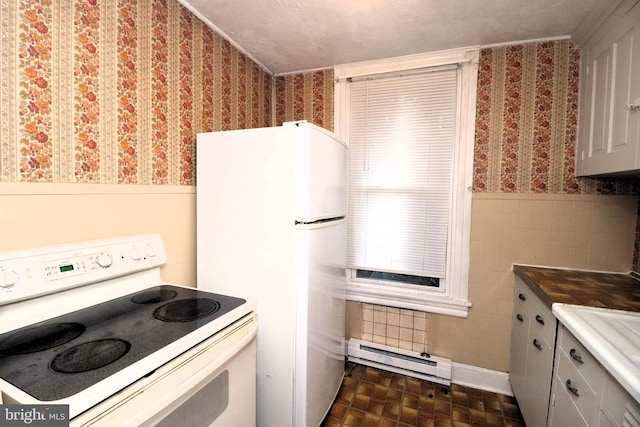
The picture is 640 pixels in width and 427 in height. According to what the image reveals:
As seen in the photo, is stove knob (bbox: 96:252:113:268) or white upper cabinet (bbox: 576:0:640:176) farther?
white upper cabinet (bbox: 576:0:640:176)

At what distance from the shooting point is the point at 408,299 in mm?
2193

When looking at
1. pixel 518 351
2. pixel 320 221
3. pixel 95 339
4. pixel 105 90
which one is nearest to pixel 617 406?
pixel 518 351

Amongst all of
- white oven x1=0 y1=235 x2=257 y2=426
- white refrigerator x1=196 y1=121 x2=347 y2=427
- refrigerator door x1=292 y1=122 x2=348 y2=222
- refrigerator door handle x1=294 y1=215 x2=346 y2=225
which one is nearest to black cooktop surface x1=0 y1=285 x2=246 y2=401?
white oven x1=0 y1=235 x2=257 y2=426

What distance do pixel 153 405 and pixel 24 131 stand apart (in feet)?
3.33

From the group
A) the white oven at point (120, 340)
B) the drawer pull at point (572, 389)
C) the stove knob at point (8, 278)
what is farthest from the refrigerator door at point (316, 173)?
the drawer pull at point (572, 389)

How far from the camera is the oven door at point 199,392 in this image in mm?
706

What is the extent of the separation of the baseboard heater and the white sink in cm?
111

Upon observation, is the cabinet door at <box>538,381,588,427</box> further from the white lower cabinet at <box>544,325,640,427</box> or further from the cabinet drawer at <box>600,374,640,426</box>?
the cabinet drawer at <box>600,374,640,426</box>

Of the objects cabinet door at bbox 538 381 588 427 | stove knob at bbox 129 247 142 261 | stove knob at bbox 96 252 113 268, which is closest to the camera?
cabinet door at bbox 538 381 588 427

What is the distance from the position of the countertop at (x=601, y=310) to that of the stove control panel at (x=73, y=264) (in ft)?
5.72

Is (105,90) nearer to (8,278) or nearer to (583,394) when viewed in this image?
(8,278)

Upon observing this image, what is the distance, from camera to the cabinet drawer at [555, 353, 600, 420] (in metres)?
0.96

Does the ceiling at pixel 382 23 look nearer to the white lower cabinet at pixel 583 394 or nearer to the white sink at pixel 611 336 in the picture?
the white sink at pixel 611 336

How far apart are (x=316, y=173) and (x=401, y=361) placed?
5.36ft
